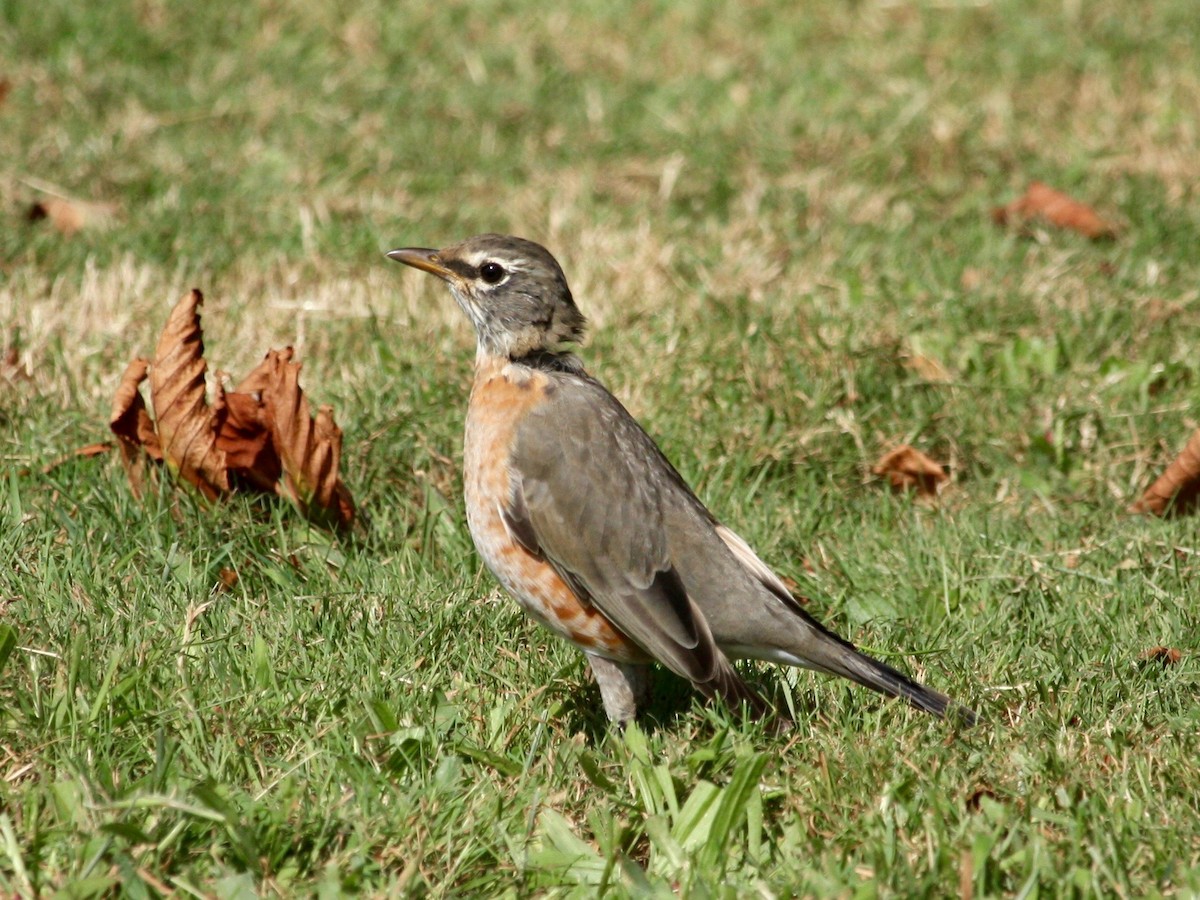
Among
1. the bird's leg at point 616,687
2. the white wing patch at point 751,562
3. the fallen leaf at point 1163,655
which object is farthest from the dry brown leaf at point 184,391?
the fallen leaf at point 1163,655

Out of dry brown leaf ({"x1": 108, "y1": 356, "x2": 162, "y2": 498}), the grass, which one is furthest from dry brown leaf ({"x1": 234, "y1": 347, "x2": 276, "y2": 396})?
the grass

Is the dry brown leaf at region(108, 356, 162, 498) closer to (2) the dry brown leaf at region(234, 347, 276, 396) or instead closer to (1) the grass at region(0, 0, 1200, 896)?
(1) the grass at region(0, 0, 1200, 896)

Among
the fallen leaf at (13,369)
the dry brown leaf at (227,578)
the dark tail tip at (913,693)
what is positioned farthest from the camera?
the fallen leaf at (13,369)

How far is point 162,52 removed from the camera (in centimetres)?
927

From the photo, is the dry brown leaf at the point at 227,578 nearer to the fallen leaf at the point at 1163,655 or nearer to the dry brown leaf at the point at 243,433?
the dry brown leaf at the point at 243,433

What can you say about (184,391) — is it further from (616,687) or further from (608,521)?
(616,687)

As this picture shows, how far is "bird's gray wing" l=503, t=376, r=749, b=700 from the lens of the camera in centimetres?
430

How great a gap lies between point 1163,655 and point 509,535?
2058 mm

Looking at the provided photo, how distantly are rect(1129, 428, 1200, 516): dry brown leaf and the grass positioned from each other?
6.2 inches

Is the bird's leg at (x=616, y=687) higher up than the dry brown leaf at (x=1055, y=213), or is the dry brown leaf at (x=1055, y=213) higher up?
the dry brown leaf at (x=1055, y=213)

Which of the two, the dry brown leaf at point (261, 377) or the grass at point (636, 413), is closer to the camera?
the grass at point (636, 413)

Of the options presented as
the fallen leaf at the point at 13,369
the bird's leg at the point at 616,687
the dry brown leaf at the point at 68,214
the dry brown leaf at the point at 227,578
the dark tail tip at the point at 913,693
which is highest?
the dry brown leaf at the point at 68,214

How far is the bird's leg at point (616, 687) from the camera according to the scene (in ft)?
14.5

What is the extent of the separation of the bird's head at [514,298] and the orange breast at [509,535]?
0.23 meters
